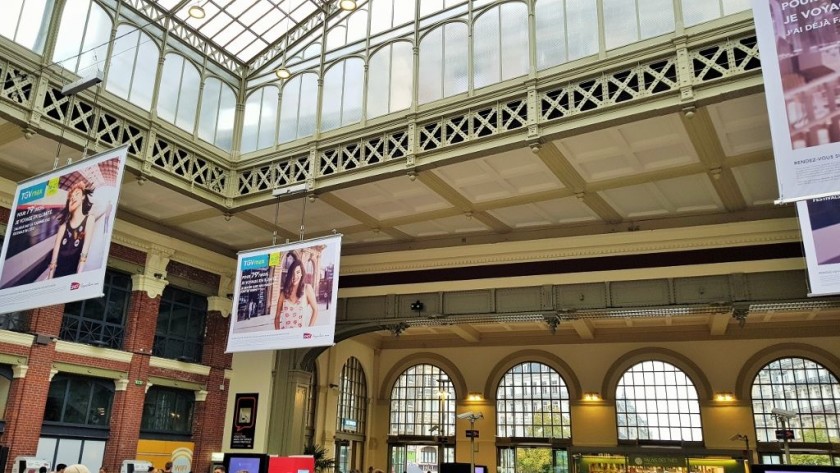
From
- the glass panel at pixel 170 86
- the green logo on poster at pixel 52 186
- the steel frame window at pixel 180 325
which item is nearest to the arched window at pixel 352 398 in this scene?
the steel frame window at pixel 180 325

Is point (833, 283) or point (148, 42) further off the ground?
point (148, 42)

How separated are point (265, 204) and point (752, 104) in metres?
10.1

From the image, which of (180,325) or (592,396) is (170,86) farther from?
(592,396)

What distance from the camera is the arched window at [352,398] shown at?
2426cm

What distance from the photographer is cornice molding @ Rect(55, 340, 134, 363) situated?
14.4 meters

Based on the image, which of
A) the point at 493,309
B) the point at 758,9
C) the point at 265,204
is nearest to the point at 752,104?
the point at 758,9

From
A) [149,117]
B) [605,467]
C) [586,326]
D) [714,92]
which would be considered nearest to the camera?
[714,92]

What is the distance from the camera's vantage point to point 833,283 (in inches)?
290

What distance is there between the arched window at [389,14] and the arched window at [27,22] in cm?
656

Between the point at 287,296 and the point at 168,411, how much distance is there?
263 inches

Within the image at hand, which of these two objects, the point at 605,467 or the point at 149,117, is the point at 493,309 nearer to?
the point at 605,467

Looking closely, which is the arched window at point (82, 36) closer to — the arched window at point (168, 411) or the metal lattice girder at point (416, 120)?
the metal lattice girder at point (416, 120)

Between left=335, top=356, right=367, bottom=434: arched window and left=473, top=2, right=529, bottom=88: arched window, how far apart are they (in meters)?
15.1

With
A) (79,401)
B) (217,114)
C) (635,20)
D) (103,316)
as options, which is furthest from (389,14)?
(79,401)
